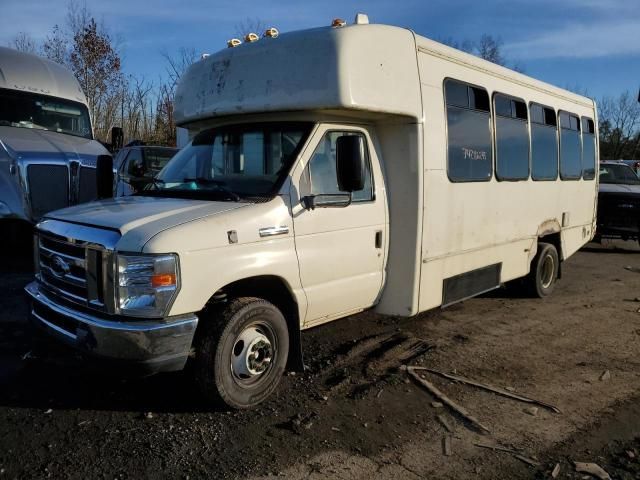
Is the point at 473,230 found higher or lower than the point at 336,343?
higher

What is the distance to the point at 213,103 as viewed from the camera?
516cm

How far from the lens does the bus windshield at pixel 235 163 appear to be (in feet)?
14.5

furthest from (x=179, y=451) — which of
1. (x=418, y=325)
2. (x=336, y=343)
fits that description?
(x=418, y=325)

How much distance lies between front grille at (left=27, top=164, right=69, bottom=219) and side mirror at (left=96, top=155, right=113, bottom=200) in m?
4.40

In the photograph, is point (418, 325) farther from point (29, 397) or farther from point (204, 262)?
point (29, 397)

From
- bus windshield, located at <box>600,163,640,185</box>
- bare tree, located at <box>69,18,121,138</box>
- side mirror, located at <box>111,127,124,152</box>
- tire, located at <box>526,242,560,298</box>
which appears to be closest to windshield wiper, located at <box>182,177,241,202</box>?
tire, located at <box>526,242,560,298</box>

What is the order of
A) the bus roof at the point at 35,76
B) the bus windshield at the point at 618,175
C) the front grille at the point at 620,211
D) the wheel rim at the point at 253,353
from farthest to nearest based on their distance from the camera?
the bus windshield at the point at 618,175
the front grille at the point at 620,211
the bus roof at the point at 35,76
the wheel rim at the point at 253,353

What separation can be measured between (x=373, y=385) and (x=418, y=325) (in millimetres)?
1884

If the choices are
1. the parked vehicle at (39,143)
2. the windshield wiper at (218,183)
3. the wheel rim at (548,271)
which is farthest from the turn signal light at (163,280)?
the parked vehicle at (39,143)

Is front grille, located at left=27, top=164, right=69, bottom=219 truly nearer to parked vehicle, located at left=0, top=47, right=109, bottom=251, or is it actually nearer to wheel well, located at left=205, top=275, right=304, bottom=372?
parked vehicle, located at left=0, top=47, right=109, bottom=251

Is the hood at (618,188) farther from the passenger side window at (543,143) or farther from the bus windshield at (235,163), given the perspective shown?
the bus windshield at (235,163)

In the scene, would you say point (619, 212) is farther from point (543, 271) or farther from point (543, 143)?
point (543, 143)

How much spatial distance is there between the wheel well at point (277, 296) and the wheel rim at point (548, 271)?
15.9 ft

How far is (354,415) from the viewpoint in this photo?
4188mm
